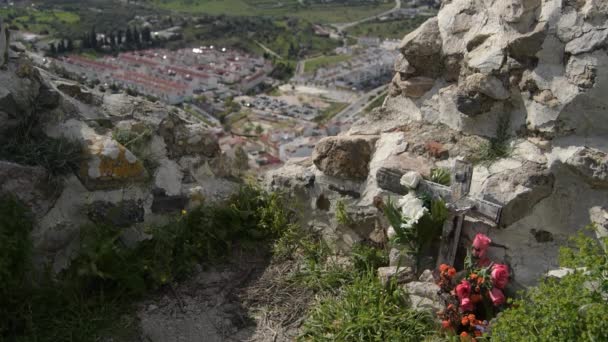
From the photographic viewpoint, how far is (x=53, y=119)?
4.26m

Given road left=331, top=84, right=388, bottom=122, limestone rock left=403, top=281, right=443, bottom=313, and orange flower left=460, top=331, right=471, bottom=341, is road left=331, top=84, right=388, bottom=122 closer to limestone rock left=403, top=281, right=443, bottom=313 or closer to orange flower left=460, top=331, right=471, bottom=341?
limestone rock left=403, top=281, right=443, bottom=313

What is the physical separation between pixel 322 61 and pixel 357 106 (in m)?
17.8

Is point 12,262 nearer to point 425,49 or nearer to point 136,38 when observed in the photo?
point 425,49

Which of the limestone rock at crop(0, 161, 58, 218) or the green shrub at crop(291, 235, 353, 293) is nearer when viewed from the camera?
the limestone rock at crop(0, 161, 58, 218)

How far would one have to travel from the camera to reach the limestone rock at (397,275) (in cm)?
362

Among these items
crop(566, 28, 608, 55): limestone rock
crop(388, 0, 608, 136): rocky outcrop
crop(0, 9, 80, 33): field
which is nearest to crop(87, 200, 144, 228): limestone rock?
crop(388, 0, 608, 136): rocky outcrop

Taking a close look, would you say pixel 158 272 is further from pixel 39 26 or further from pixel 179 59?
pixel 39 26

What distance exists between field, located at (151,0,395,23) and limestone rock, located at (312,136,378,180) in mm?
89611

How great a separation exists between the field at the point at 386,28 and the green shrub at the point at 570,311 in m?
78.8

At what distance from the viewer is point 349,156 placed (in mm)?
4234

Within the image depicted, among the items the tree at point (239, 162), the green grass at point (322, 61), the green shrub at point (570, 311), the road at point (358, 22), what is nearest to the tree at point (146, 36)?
the green grass at point (322, 61)

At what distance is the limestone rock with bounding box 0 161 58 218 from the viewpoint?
12.1 feet

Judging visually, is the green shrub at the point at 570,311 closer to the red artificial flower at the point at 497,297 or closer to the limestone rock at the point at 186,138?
the red artificial flower at the point at 497,297

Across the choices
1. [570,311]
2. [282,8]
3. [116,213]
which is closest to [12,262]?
[116,213]
